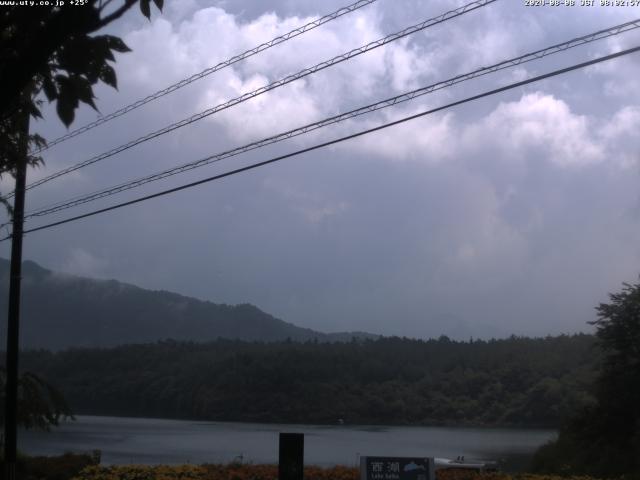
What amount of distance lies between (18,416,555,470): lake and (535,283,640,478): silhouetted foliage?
1.88 meters

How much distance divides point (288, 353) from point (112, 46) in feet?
126

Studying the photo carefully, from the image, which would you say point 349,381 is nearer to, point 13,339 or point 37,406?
point 37,406

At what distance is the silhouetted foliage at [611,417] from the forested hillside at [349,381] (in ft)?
11.2

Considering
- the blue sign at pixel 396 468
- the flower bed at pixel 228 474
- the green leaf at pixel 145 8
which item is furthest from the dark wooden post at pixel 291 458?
the green leaf at pixel 145 8

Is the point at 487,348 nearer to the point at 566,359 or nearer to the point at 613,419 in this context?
the point at 566,359

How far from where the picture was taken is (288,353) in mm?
42938

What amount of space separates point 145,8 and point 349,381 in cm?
3211

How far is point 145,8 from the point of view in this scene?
5.38 m

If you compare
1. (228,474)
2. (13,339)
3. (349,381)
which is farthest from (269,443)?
(228,474)

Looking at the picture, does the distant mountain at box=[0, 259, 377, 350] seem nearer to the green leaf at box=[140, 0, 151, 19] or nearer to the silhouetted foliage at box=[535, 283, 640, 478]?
the silhouetted foliage at box=[535, 283, 640, 478]

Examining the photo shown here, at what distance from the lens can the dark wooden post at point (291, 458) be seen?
12.4 metres

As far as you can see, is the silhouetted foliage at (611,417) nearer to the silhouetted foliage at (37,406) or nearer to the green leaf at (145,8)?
the silhouetted foliage at (37,406)

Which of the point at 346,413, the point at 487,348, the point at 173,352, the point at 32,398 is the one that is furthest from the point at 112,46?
the point at 173,352

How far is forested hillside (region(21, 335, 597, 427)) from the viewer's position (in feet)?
102
